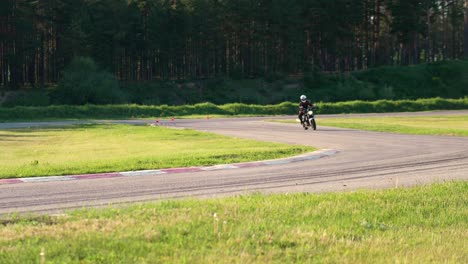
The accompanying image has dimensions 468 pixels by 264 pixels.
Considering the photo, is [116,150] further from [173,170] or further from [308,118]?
[308,118]

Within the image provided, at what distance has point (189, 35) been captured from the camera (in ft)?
265

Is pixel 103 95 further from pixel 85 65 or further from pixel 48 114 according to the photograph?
pixel 48 114

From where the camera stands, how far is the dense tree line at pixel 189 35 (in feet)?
244

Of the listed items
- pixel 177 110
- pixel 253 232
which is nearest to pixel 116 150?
pixel 253 232

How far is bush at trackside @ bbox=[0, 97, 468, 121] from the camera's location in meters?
52.8

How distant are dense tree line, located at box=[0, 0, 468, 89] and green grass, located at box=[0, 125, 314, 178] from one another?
1623 inches

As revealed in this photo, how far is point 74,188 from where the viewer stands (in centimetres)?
1200

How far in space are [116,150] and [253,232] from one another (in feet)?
52.1

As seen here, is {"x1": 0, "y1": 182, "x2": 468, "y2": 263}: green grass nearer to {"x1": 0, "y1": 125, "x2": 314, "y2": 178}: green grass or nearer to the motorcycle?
{"x1": 0, "y1": 125, "x2": 314, "y2": 178}: green grass

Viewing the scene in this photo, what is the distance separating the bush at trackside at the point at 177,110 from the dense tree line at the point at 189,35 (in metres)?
20.0

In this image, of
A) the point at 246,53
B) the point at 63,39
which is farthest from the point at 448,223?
the point at 246,53

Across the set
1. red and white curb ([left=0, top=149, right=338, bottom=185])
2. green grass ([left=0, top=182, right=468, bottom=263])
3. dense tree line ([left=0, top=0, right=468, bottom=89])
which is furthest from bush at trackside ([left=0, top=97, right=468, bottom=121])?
green grass ([left=0, top=182, right=468, bottom=263])

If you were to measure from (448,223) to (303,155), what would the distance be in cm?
1058

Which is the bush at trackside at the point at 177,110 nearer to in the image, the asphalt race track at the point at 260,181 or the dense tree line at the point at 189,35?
the dense tree line at the point at 189,35
